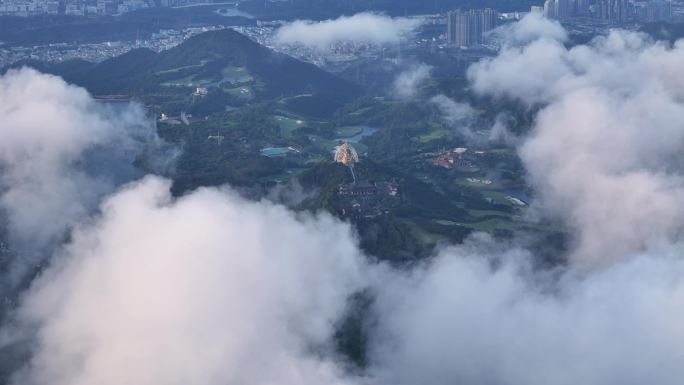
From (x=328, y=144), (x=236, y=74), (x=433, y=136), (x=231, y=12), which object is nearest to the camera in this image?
(x=328, y=144)

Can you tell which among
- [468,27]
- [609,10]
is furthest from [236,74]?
[609,10]

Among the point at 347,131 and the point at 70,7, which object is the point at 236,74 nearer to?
the point at 347,131

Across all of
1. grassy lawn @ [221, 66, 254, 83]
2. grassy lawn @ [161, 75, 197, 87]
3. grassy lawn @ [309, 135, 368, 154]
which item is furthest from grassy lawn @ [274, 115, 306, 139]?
grassy lawn @ [221, 66, 254, 83]

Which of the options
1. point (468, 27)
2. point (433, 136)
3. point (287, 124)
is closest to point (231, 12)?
point (468, 27)

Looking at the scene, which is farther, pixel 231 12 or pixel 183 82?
pixel 231 12

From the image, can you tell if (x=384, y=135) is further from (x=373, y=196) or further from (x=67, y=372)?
(x=67, y=372)

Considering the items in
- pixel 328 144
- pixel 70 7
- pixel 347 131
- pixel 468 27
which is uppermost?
pixel 70 7

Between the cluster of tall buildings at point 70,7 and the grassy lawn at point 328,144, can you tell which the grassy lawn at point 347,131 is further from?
the cluster of tall buildings at point 70,7

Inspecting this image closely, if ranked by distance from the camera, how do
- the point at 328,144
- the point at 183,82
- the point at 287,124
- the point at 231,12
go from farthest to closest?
the point at 231,12 → the point at 183,82 → the point at 287,124 → the point at 328,144

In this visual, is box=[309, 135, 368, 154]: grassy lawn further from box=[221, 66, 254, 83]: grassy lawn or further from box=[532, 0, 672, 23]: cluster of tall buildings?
box=[532, 0, 672, 23]: cluster of tall buildings

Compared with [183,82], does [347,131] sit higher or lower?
lower
